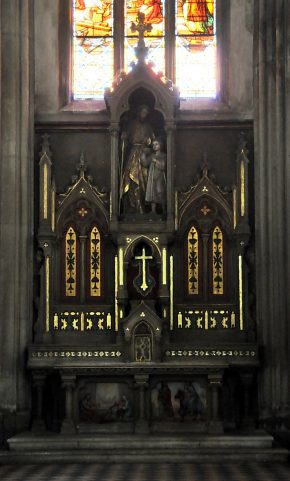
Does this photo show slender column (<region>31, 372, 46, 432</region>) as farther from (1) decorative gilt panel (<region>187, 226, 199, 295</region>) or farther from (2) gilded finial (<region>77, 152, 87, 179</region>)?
(2) gilded finial (<region>77, 152, 87, 179</region>)

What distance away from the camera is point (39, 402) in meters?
17.6

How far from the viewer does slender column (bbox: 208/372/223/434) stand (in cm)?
1700

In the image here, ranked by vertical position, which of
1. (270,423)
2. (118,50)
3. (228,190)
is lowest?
(270,423)

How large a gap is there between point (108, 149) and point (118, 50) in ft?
5.98

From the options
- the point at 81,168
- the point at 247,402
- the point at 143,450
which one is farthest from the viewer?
the point at 81,168

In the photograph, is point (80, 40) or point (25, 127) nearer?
point (25, 127)

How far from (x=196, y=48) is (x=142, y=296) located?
14.7 ft

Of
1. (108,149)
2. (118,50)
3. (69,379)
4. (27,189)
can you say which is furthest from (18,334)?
(118,50)

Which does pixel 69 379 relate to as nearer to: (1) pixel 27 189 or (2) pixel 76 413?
(2) pixel 76 413

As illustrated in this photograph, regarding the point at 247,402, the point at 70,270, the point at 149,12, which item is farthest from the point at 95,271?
the point at 149,12

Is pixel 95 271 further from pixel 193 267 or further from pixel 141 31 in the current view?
pixel 141 31

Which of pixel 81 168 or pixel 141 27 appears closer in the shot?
pixel 141 27

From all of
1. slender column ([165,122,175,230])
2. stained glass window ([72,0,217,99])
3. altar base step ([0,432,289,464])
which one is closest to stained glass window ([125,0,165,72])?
stained glass window ([72,0,217,99])

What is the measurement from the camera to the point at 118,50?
1908 cm
